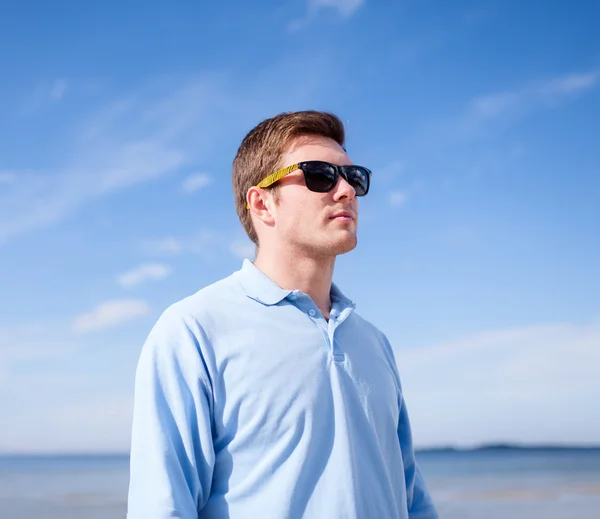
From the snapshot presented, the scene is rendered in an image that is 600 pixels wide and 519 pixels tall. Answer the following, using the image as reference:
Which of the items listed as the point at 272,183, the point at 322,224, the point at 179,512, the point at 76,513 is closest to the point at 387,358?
the point at 322,224

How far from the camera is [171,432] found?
2.24 meters

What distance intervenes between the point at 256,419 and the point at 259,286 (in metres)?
0.50

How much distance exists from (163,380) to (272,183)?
0.87 metres

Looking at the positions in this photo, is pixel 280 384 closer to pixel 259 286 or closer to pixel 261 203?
pixel 259 286

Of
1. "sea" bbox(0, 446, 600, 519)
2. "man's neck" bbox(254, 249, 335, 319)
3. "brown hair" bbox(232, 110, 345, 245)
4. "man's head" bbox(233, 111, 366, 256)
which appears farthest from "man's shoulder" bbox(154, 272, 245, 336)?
"sea" bbox(0, 446, 600, 519)

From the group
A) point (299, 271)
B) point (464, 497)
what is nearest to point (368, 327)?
point (299, 271)

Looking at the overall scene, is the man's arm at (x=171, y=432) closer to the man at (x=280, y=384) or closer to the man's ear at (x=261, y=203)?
the man at (x=280, y=384)

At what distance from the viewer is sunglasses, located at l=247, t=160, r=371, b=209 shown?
8.75 feet

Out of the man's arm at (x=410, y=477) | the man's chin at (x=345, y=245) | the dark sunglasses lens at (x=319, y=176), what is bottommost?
the man's arm at (x=410, y=477)

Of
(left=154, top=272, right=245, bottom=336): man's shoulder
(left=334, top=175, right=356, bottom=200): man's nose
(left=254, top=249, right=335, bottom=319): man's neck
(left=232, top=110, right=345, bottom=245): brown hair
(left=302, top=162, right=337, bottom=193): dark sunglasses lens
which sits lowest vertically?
(left=154, top=272, right=245, bottom=336): man's shoulder

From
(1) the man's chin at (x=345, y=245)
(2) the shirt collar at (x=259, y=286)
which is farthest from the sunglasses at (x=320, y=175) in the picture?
(2) the shirt collar at (x=259, y=286)

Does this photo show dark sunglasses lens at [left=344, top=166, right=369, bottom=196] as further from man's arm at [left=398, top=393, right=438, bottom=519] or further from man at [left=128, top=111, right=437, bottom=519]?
man's arm at [left=398, top=393, right=438, bottom=519]

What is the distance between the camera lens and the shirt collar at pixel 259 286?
253 centimetres

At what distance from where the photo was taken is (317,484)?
2.27m
